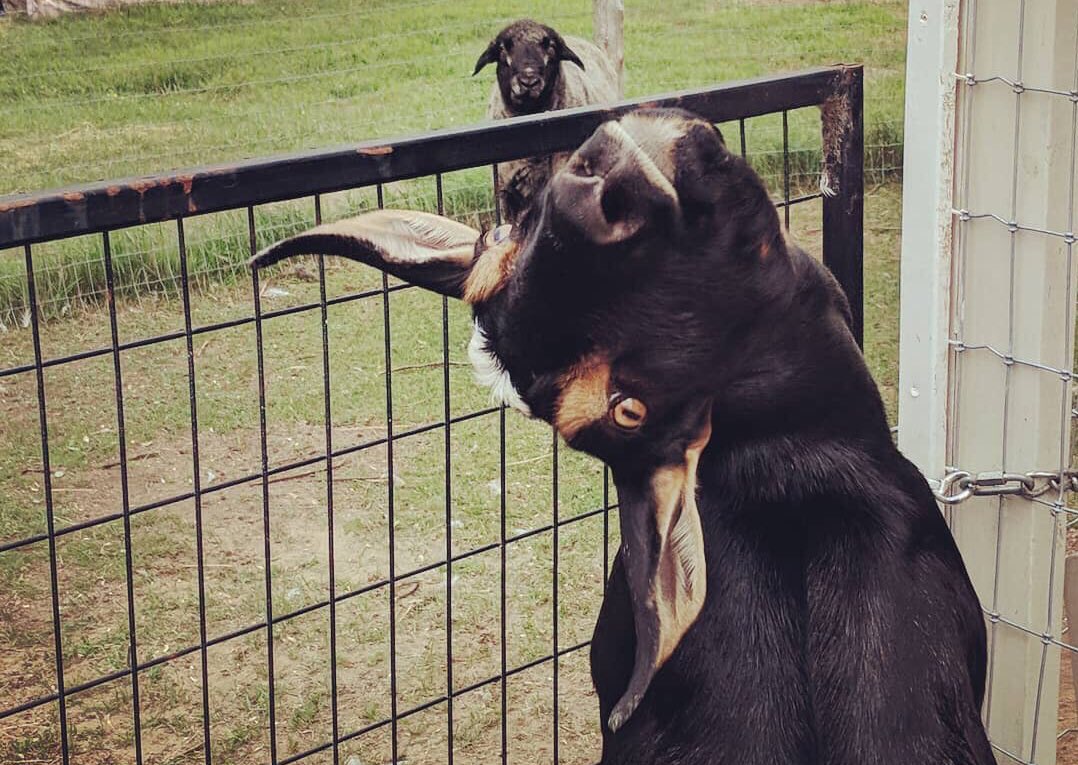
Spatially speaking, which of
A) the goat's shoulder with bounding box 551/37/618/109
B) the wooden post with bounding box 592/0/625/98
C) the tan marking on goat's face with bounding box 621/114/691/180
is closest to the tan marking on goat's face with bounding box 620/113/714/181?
the tan marking on goat's face with bounding box 621/114/691/180

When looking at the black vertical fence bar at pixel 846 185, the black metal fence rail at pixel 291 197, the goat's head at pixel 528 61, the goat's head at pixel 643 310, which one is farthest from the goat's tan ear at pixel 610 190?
the goat's head at pixel 528 61

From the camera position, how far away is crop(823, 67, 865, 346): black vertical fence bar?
11.2ft

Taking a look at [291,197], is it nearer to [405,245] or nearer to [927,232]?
[405,245]

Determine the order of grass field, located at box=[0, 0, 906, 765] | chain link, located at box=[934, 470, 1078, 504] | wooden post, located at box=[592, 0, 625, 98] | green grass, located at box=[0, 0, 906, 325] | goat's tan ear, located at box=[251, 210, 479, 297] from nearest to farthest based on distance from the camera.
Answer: goat's tan ear, located at box=[251, 210, 479, 297]
chain link, located at box=[934, 470, 1078, 504]
grass field, located at box=[0, 0, 906, 765]
green grass, located at box=[0, 0, 906, 325]
wooden post, located at box=[592, 0, 625, 98]

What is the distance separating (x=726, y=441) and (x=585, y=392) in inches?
10.2

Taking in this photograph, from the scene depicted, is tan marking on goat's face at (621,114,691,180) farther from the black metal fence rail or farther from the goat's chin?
the goat's chin

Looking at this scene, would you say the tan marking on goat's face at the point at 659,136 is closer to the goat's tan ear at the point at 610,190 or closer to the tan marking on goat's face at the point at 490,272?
the goat's tan ear at the point at 610,190

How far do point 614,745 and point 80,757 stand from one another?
9.47ft

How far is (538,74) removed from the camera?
10.6m

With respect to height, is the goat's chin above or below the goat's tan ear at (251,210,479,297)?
below

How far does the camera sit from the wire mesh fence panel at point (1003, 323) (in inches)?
132

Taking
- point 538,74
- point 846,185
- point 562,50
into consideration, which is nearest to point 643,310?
point 846,185

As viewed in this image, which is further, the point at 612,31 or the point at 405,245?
the point at 612,31

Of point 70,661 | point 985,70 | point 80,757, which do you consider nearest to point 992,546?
point 985,70
